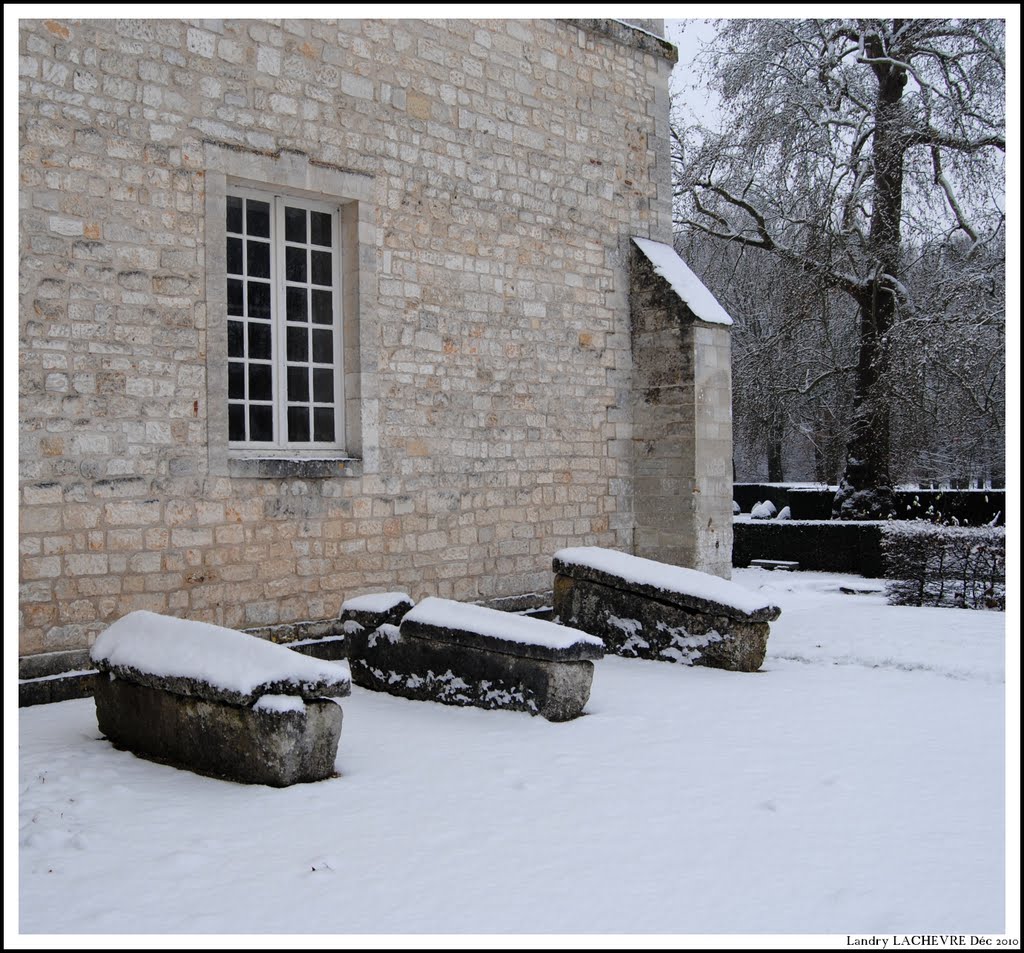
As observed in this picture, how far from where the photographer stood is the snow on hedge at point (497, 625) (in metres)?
5.62

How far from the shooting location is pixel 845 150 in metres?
15.2

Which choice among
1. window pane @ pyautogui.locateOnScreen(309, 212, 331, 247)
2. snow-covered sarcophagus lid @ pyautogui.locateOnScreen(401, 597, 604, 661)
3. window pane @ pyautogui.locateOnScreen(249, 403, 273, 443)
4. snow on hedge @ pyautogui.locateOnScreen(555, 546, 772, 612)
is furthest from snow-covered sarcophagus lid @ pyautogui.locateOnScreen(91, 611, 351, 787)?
window pane @ pyautogui.locateOnScreen(309, 212, 331, 247)

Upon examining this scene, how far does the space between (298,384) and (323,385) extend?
0.70ft

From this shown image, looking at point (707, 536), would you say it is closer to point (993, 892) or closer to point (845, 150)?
point (993, 892)

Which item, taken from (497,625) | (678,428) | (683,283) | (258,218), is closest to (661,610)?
(497,625)

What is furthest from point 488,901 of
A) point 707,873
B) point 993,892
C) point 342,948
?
point 993,892

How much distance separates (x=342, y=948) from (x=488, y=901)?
52cm

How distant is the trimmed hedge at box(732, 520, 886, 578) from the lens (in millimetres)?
13570

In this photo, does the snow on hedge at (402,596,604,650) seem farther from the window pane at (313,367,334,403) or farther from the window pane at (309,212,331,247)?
the window pane at (309,212,331,247)

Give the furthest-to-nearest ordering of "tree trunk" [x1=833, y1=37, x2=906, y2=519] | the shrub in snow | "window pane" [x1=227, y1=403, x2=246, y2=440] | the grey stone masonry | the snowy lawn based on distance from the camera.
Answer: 1. "tree trunk" [x1=833, y1=37, x2=906, y2=519]
2. the shrub in snow
3. the grey stone masonry
4. "window pane" [x1=227, y1=403, x2=246, y2=440]
5. the snowy lawn

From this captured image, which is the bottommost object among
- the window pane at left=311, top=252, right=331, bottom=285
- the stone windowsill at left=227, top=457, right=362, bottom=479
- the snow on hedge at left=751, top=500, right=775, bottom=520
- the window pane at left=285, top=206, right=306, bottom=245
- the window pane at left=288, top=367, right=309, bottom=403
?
the snow on hedge at left=751, top=500, right=775, bottom=520

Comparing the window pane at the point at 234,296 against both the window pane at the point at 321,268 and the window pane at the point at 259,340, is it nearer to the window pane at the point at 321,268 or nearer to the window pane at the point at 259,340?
the window pane at the point at 259,340

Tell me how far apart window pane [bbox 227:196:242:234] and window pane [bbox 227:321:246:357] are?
26.7 inches

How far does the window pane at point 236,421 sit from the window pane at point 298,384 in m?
0.42
